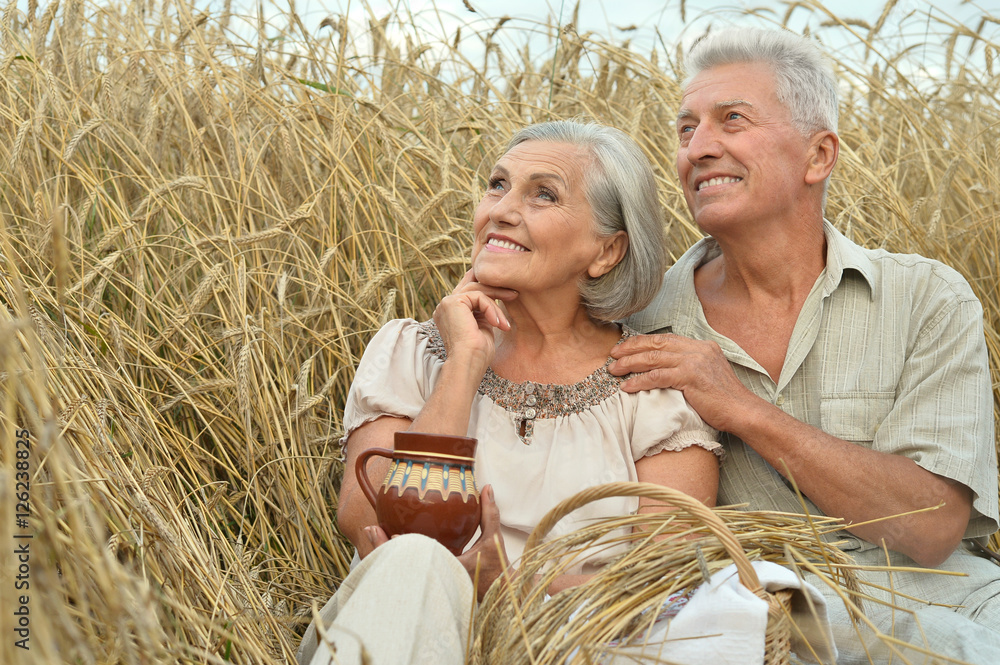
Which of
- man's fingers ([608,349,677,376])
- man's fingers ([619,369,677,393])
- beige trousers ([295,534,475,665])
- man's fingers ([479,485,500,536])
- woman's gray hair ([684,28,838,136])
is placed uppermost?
woman's gray hair ([684,28,838,136])

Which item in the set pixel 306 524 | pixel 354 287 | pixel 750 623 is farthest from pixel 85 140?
pixel 750 623

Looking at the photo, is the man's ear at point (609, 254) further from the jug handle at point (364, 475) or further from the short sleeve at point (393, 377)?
the jug handle at point (364, 475)

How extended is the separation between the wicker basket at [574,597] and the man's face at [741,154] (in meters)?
1.09

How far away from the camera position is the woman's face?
2.33 metres

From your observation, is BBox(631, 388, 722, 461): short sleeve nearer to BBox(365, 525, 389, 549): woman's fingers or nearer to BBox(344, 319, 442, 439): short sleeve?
BBox(344, 319, 442, 439): short sleeve

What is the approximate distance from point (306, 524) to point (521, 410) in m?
0.70

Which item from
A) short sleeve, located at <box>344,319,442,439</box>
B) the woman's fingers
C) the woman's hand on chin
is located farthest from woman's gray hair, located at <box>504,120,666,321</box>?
the woman's fingers

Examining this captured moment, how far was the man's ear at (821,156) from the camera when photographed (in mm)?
2621

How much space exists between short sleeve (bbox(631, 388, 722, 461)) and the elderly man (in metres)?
0.04

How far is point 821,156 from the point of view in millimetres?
2656

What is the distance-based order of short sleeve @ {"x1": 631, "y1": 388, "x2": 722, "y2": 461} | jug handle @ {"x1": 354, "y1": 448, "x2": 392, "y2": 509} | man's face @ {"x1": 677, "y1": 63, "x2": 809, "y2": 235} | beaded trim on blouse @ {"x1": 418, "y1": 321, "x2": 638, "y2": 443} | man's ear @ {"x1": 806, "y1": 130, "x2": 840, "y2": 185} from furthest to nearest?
1. man's ear @ {"x1": 806, "y1": 130, "x2": 840, "y2": 185}
2. man's face @ {"x1": 677, "y1": 63, "x2": 809, "y2": 235}
3. beaded trim on blouse @ {"x1": 418, "y1": 321, "x2": 638, "y2": 443}
4. short sleeve @ {"x1": 631, "y1": 388, "x2": 722, "y2": 461}
5. jug handle @ {"x1": 354, "y1": 448, "x2": 392, "y2": 509}

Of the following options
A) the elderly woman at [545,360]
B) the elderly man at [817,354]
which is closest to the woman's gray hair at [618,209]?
the elderly woman at [545,360]

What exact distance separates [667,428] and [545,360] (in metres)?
0.38

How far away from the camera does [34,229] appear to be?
2.88m
